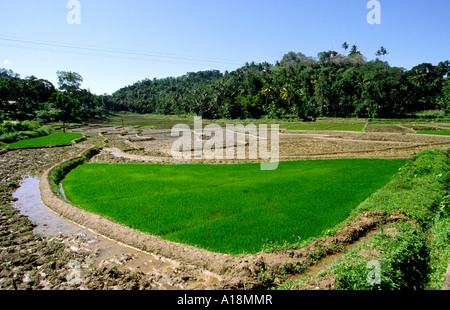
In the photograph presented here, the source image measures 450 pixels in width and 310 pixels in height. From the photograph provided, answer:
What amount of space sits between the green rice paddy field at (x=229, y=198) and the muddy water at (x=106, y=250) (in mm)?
771

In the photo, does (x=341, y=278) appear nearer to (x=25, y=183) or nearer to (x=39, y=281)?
(x=39, y=281)

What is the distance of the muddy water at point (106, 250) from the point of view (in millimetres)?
5305

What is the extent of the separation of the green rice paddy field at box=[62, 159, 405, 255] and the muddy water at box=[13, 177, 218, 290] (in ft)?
2.53

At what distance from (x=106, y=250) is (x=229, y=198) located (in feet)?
14.0

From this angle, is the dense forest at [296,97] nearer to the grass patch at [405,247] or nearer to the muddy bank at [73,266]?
the muddy bank at [73,266]

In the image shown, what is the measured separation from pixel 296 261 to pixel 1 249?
6.91 m

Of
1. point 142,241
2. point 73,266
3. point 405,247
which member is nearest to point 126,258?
point 142,241

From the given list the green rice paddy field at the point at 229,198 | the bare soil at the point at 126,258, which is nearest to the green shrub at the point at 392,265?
the bare soil at the point at 126,258

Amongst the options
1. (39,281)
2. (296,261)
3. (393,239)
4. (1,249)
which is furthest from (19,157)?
(393,239)

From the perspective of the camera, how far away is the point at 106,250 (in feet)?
21.4

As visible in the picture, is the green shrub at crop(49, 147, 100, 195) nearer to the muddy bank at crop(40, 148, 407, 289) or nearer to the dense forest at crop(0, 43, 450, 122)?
the muddy bank at crop(40, 148, 407, 289)

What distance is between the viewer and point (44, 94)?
64.6m

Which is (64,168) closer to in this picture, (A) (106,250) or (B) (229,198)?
(A) (106,250)

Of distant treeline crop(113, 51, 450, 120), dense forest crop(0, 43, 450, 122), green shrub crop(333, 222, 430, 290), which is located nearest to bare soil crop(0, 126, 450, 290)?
green shrub crop(333, 222, 430, 290)
